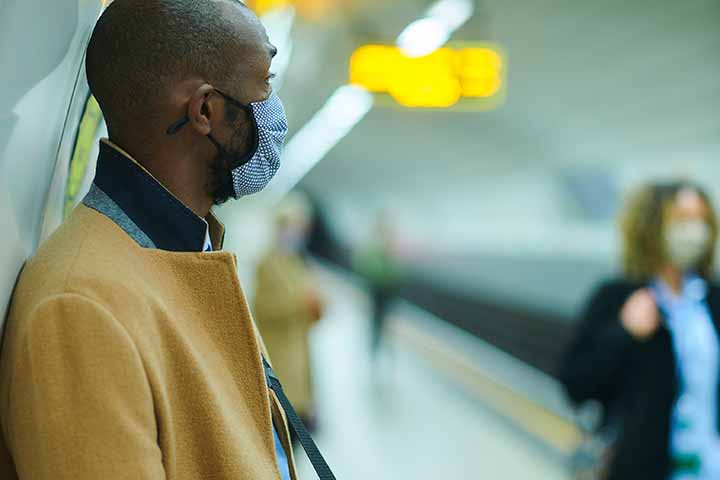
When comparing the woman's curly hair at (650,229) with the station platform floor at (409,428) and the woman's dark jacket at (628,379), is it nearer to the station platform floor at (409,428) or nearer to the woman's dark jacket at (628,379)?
the woman's dark jacket at (628,379)

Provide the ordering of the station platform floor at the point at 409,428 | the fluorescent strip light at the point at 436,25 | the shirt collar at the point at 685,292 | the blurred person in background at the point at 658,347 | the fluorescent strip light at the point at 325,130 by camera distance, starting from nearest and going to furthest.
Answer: the blurred person in background at the point at 658,347 < the shirt collar at the point at 685,292 < the station platform floor at the point at 409,428 < the fluorescent strip light at the point at 436,25 < the fluorescent strip light at the point at 325,130

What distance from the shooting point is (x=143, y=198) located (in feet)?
4.65

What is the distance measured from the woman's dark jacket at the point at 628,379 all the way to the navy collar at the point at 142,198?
2.45m

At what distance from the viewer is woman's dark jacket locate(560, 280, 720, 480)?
10.9ft

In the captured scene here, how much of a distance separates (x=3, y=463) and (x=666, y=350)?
2.70 metres

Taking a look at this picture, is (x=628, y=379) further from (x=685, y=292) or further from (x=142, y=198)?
(x=142, y=198)

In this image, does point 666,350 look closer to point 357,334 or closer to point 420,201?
point 357,334

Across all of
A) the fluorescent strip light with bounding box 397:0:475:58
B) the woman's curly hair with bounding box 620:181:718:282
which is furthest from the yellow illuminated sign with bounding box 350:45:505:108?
the woman's curly hair with bounding box 620:181:718:282

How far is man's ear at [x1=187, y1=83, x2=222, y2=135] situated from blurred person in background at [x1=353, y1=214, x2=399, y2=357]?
32.1 feet

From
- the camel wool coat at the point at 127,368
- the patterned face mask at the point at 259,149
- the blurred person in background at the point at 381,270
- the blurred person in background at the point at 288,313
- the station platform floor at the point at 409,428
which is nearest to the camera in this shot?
the camel wool coat at the point at 127,368

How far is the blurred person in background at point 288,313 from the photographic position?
18.4ft

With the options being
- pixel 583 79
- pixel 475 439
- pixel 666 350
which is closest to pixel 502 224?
pixel 583 79

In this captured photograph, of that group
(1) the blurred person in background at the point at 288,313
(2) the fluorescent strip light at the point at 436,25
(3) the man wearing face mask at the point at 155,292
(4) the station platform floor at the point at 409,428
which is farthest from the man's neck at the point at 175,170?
(2) the fluorescent strip light at the point at 436,25

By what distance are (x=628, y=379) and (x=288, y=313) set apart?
108 inches
